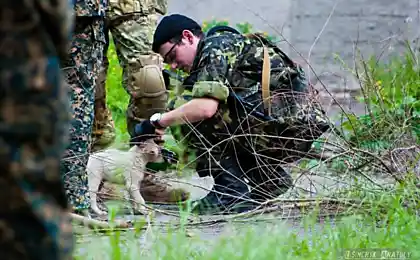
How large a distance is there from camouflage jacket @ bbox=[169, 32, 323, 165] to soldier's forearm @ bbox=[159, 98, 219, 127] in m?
0.03

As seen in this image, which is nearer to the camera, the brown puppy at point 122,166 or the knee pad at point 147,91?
the brown puppy at point 122,166

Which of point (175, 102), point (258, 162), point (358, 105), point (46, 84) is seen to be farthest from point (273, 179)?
point (46, 84)

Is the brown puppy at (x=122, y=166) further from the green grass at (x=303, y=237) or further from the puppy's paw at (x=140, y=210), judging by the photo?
the green grass at (x=303, y=237)

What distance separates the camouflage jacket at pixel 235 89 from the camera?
411cm

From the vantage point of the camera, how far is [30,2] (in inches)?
43.5

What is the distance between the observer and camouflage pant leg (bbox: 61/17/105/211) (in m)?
3.62

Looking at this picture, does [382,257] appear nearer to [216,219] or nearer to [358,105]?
[216,219]

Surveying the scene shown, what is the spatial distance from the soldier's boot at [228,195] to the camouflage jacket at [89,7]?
0.82 meters

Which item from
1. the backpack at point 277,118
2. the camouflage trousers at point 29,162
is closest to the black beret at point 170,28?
the backpack at point 277,118

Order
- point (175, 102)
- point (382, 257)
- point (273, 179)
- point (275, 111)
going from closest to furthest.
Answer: point (382, 257), point (273, 179), point (275, 111), point (175, 102)

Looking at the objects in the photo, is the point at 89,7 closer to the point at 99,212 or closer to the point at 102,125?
the point at 99,212

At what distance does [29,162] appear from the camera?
3.64 feet

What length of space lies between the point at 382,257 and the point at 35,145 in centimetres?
162

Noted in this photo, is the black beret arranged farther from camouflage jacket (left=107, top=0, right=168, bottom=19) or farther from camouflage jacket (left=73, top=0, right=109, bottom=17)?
camouflage jacket (left=73, top=0, right=109, bottom=17)
